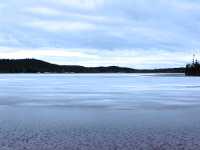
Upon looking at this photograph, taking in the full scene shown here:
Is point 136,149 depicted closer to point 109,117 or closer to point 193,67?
point 109,117

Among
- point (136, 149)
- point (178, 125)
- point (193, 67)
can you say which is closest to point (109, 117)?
point (178, 125)

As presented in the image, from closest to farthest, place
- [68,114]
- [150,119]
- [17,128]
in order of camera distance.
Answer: [17,128] < [150,119] < [68,114]

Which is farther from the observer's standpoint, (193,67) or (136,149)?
(193,67)

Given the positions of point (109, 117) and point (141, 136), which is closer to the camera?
point (141, 136)

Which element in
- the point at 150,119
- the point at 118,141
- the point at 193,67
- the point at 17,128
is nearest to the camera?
the point at 118,141

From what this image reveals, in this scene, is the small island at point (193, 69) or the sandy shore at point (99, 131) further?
the small island at point (193, 69)

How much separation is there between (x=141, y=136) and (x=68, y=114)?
26.8ft

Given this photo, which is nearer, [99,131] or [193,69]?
[99,131]

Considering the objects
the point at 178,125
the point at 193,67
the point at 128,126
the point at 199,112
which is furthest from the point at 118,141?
the point at 193,67

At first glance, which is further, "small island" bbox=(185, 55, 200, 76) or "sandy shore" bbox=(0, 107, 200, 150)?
"small island" bbox=(185, 55, 200, 76)

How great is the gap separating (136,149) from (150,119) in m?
7.34

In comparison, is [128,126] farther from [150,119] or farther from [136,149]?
[136,149]

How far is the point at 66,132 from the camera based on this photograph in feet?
55.2

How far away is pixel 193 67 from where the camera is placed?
146875 millimetres
